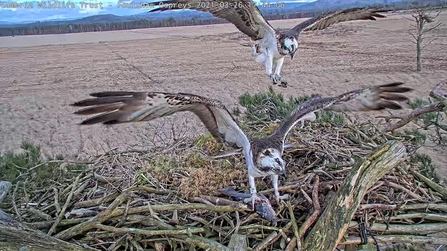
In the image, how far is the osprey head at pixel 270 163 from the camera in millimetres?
2846

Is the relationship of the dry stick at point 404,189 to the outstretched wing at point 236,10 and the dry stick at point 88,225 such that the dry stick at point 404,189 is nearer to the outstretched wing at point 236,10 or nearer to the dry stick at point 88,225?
the outstretched wing at point 236,10

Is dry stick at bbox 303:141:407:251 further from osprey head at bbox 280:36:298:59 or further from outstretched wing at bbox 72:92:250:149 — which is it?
osprey head at bbox 280:36:298:59

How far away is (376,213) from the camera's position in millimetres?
2982

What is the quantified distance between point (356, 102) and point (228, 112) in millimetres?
1084

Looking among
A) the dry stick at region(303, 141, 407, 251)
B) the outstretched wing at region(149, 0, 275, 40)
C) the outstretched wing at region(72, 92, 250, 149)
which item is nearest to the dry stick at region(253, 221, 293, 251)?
the dry stick at region(303, 141, 407, 251)

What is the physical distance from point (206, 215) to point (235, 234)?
35 cm

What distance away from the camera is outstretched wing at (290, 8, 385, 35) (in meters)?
4.30

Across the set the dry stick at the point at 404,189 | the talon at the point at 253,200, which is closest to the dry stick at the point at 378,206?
the dry stick at the point at 404,189

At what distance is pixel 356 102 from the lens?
334 cm

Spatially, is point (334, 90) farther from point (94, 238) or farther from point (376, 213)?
point (94, 238)

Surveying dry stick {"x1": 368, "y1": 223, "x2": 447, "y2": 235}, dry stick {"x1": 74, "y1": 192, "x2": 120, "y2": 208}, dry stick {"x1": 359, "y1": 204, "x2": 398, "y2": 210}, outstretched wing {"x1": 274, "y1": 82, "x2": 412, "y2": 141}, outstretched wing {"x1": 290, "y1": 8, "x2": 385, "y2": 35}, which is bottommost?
dry stick {"x1": 368, "y1": 223, "x2": 447, "y2": 235}

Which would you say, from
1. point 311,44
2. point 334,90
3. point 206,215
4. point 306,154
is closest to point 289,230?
point 206,215

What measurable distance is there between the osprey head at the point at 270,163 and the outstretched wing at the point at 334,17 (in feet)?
5.96

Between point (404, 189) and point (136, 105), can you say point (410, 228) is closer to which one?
point (404, 189)
